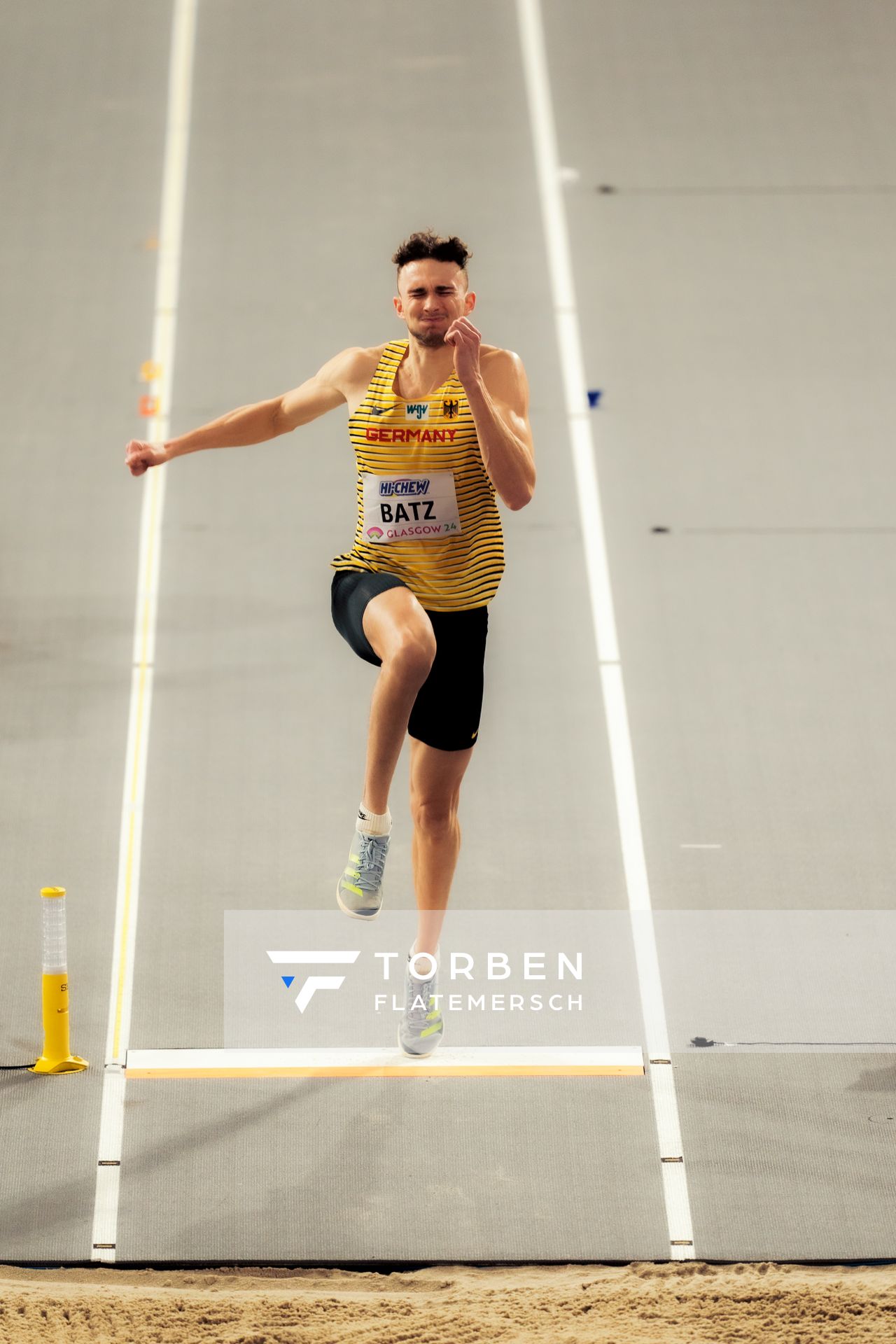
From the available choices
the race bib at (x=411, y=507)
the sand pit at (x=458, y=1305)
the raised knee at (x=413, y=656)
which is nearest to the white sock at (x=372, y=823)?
the raised knee at (x=413, y=656)

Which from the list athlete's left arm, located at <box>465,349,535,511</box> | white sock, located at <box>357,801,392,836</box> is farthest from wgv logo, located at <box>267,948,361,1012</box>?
athlete's left arm, located at <box>465,349,535,511</box>

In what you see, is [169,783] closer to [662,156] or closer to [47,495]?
[47,495]

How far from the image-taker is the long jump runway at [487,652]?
4.31m

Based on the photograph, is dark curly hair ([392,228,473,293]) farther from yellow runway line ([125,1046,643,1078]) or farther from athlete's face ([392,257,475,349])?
yellow runway line ([125,1046,643,1078])

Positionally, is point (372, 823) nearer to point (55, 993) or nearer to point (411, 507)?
point (411, 507)

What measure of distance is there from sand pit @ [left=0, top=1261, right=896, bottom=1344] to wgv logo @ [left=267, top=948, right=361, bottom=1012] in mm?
976

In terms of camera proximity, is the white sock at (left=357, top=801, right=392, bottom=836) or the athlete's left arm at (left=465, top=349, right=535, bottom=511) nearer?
the athlete's left arm at (left=465, top=349, right=535, bottom=511)

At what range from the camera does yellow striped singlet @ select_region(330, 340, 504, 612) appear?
147 inches

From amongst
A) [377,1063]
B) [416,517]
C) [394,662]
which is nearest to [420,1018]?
[377,1063]

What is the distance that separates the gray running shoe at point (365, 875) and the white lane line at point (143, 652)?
1.01 metres

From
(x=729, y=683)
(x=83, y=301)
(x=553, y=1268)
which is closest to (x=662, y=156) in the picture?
(x=83, y=301)

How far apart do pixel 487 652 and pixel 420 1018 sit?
2.12 m

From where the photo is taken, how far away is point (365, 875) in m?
3.88

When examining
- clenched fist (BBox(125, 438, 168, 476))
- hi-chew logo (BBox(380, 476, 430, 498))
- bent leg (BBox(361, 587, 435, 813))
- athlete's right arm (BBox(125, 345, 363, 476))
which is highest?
athlete's right arm (BBox(125, 345, 363, 476))
